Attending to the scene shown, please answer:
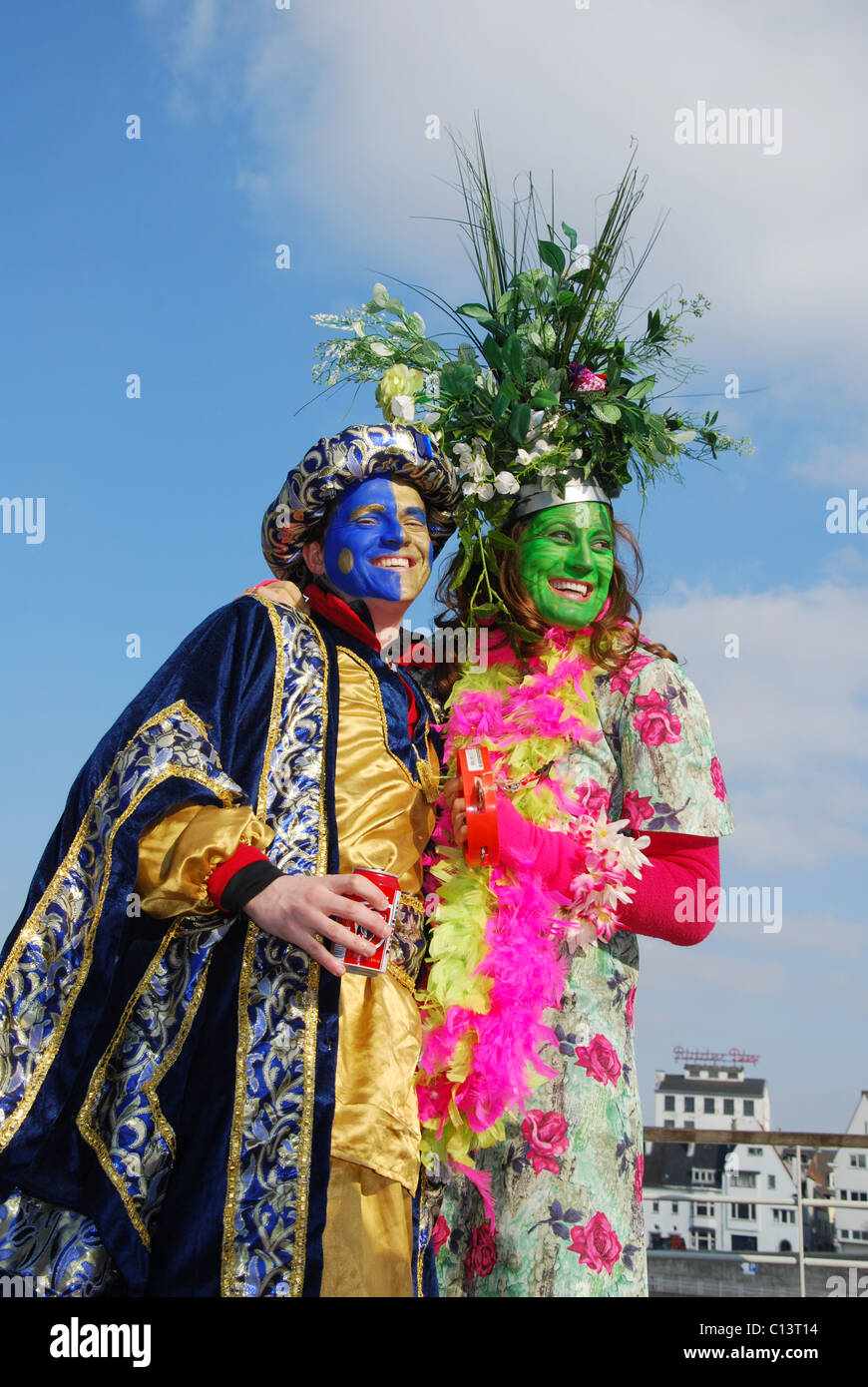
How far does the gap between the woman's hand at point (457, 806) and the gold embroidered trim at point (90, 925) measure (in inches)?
22.6

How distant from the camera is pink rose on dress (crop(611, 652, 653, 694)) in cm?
296

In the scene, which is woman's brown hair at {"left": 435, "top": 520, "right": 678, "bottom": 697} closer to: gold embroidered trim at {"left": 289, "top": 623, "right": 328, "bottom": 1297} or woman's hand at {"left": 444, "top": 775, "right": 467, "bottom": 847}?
woman's hand at {"left": 444, "top": 775, "right": 467, "bottom": 847}

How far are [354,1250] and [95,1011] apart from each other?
2.25ft

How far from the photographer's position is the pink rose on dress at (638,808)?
2803mm

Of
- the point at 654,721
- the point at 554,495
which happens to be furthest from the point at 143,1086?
the point at 554,495

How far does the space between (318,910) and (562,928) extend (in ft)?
2.58

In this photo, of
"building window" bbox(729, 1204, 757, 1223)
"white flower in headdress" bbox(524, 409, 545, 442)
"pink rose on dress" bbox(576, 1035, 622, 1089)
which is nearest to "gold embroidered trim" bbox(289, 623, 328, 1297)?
"pink rose on dress" bbox(576, 1035, 622, 1089)

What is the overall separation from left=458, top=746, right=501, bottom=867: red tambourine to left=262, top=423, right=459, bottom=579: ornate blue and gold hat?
763 mm

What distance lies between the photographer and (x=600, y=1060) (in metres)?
2.67

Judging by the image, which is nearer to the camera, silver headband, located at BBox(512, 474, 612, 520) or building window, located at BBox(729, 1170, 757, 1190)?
silver headband, located at BBox(512, 474, 612, 520)

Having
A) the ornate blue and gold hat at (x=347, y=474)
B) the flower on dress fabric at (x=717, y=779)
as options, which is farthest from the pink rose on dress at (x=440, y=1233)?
the ornate blue and gold hat at (x=347, y=474)

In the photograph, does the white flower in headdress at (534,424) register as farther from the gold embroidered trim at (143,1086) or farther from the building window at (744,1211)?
the building window at (744,1211)
